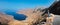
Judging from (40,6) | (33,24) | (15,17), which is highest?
(40,6)

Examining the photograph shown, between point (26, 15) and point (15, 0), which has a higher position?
point (15, 0)

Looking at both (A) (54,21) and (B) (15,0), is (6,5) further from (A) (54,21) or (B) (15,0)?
(A) (54,21)

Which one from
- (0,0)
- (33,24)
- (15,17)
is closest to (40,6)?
(33,24)

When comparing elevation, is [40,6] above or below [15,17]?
above

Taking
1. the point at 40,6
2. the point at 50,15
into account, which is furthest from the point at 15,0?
the point at 50,15

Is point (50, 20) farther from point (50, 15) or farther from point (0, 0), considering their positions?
point (0, 0)

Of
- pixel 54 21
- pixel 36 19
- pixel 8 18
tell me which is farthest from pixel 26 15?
pixel 54 21

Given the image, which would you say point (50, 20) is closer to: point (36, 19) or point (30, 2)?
→ point (36, 19)
